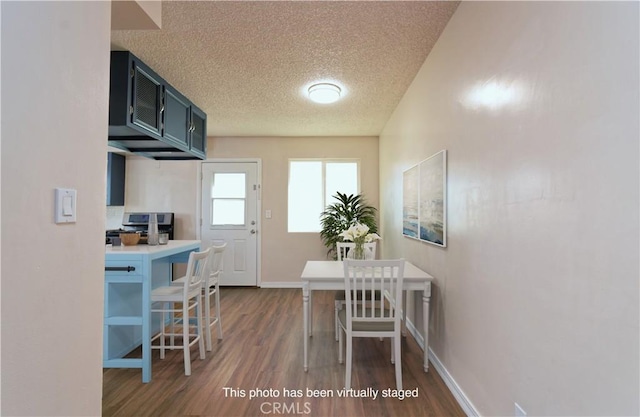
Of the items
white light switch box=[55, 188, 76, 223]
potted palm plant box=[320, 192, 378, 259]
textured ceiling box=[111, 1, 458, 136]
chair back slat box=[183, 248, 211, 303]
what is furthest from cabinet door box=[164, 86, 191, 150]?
potted palm plant box=[320, 192, 378, 259]

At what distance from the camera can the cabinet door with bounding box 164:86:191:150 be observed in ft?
9.55

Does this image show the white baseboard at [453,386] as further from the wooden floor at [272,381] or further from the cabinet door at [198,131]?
the cabinet door at [198,131]

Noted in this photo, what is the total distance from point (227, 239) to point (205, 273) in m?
2.50

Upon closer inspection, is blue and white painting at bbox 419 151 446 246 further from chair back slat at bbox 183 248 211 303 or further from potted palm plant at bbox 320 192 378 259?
potted palm plant at bbox 320 192 378 259

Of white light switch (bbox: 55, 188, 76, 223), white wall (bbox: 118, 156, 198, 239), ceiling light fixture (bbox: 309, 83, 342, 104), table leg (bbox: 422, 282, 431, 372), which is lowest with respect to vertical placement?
table leg (bbox: 422, 282, 431, 372)

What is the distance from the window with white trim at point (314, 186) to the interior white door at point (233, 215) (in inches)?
24.1

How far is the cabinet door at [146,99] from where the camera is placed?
242 cm

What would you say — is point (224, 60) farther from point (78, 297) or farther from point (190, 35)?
point (78, 297)

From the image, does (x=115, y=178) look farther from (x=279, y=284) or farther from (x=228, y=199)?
(x=279, y=284)

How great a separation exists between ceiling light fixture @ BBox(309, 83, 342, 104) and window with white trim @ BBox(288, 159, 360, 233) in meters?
1.88

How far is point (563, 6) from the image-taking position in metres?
1.06

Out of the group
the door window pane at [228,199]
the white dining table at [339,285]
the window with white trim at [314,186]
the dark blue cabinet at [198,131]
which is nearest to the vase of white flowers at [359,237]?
the white dining table at [339,285]

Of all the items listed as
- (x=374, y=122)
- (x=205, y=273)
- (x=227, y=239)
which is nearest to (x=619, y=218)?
(x=205, y=273)

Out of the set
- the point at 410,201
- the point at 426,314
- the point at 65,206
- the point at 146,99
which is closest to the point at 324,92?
the point at 410,201
